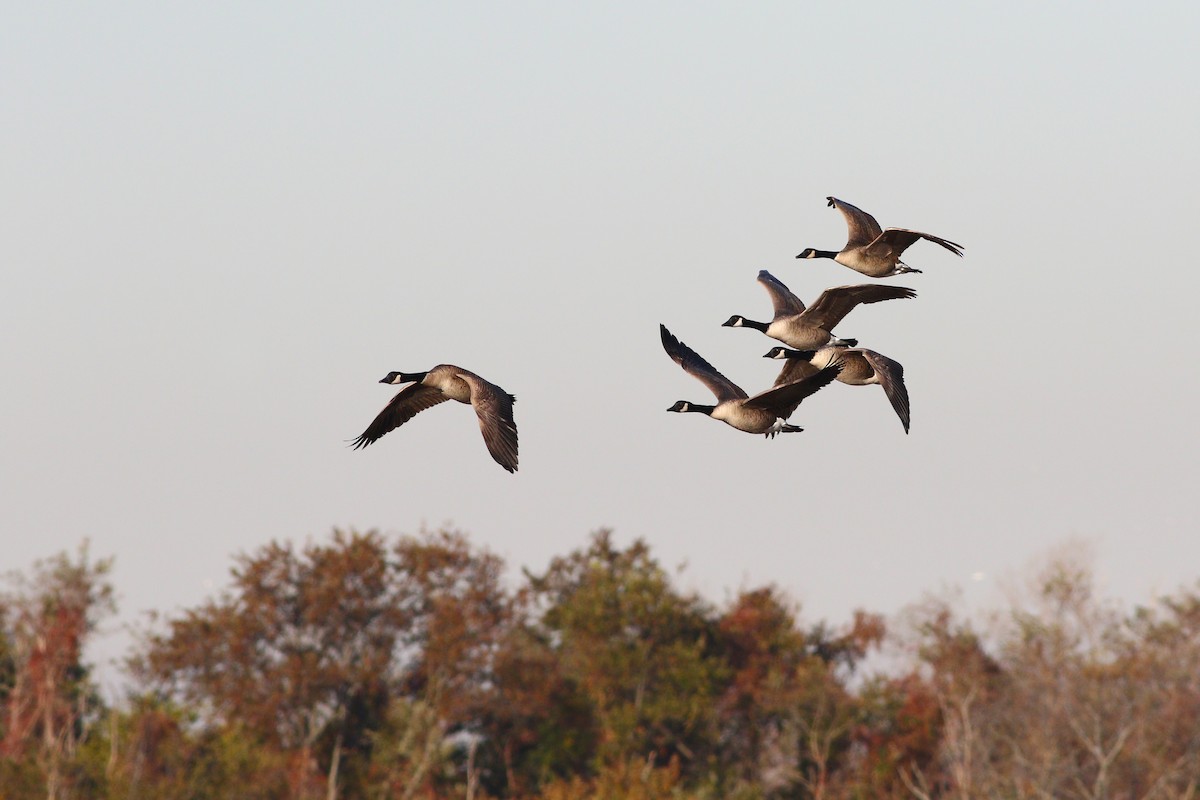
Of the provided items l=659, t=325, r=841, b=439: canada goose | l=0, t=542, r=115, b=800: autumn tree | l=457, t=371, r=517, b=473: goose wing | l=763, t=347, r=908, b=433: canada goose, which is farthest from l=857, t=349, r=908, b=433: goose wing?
l=0, t=542, r=115, b=800: autumn tree

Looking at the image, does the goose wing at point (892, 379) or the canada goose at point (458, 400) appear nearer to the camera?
the canada goose at point (458, 400)

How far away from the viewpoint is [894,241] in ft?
50.2

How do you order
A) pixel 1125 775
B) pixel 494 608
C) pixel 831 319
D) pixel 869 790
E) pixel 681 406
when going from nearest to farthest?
1. pixel 831 319
2. pixel 681 406
3. pixel 1125 775
4. pixel 869 790
5. pixel 494 608

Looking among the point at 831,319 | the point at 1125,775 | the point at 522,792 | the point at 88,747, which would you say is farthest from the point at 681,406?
the point at 522,792

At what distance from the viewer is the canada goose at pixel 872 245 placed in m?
15.0

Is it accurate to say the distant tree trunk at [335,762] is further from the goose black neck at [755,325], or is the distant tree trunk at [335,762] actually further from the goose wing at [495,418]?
the goose wing at [495,418]

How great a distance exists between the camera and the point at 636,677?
56.6 metres

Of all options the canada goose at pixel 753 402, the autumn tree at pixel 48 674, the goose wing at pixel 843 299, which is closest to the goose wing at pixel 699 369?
the canada goose at pixel 753 402

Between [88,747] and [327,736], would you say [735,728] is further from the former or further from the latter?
[88,747]

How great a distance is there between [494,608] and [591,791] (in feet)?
36.2

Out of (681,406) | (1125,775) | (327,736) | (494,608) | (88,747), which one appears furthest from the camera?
(494,608)

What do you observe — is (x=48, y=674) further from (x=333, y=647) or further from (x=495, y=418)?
(x=495, y=418)

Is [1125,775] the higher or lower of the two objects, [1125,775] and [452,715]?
the lower

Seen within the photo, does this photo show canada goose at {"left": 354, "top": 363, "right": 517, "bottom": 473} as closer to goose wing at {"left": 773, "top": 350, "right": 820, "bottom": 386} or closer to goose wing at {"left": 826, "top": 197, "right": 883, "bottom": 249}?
goose wing at {"left": 773, "top": 350, "right": 820, "bottom": 386}
